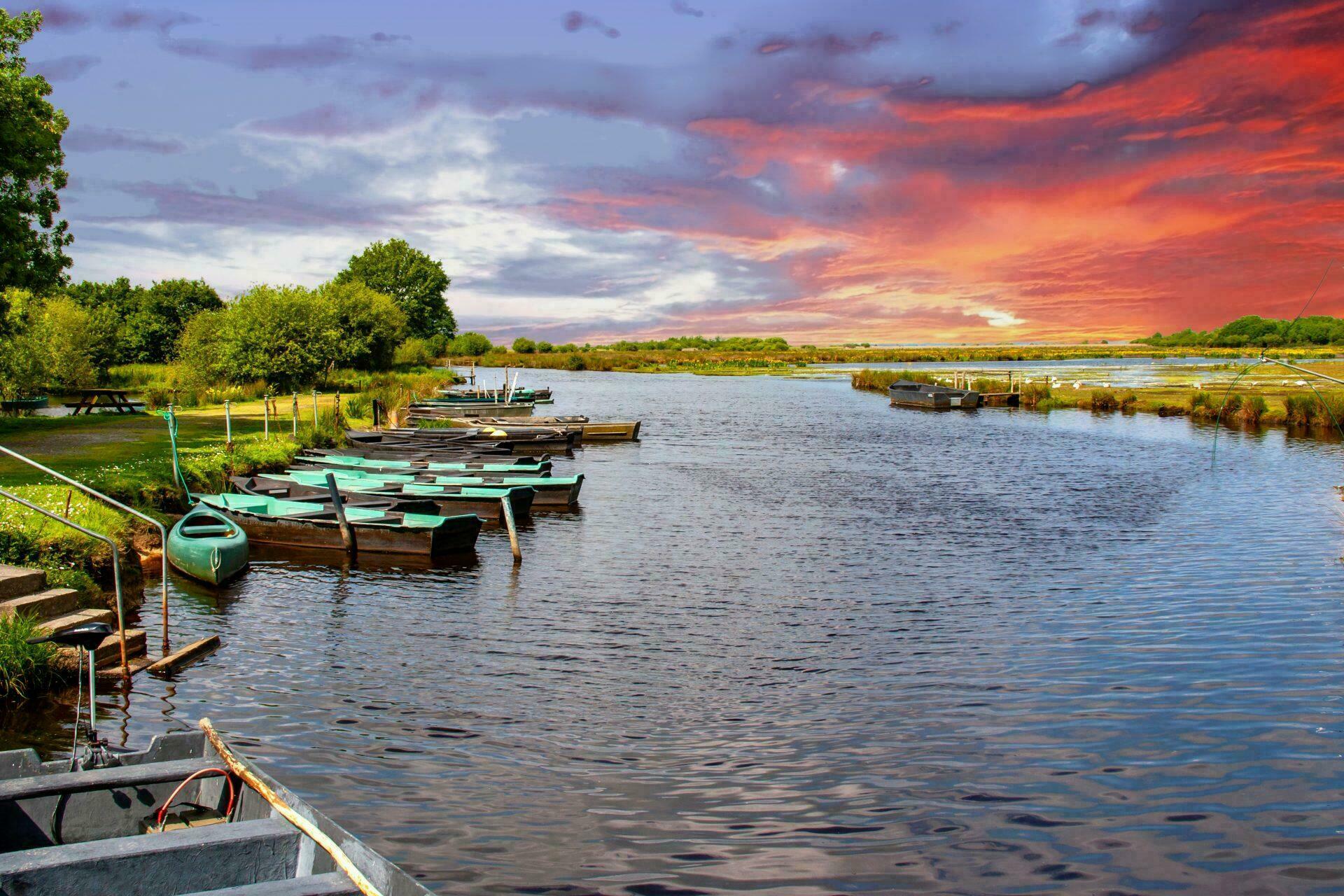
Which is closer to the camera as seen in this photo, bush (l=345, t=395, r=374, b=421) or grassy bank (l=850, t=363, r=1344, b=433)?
bush (l=345, t=395, r=374, b=421)

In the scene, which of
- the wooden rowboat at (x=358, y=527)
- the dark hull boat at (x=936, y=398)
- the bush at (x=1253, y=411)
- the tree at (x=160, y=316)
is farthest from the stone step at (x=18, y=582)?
the tree at (x=160, y=316)

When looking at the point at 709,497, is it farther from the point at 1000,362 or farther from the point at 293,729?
the point at 1000,362

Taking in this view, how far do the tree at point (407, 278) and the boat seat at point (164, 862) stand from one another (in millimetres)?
119990

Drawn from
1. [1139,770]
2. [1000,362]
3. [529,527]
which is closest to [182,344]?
[529,527]

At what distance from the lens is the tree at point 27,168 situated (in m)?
26.9

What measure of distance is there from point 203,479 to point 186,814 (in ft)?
58.7

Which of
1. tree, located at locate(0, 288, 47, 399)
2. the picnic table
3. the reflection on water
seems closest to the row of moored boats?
the reflection on water

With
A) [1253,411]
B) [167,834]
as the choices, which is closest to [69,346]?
→ [167,834]

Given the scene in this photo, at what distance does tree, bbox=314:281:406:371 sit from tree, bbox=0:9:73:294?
98.6ft

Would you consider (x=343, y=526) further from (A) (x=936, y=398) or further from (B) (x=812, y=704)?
(A) (x=936, y=398)

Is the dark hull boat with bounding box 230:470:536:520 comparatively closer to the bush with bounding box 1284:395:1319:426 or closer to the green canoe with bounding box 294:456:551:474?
the green canoe with bounding box 294:456:551:474

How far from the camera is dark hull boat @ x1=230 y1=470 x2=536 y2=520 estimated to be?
2169cm

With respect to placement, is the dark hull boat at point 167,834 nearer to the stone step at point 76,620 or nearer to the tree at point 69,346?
the stone step at point 76,620

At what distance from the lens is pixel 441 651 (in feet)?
43.5
